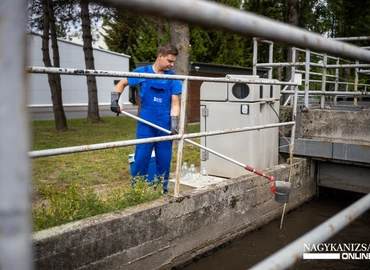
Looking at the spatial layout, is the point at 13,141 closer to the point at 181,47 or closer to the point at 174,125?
the point at 174,125

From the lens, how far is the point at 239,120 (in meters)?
5.17

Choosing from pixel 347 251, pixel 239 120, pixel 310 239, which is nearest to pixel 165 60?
pixel 239 120

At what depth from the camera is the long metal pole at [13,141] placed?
0.43 metres

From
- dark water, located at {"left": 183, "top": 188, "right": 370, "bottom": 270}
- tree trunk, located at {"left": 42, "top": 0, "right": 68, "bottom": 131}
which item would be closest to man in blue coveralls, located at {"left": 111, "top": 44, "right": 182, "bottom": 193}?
dark water, located at {"left": 183, "top": 188, "right": 370, "bottom": 270}

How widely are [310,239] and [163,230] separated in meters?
2.66

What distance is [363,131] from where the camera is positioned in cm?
545

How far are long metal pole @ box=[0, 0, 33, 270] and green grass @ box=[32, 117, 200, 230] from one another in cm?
165

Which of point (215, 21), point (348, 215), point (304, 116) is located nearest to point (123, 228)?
point (348, 215)

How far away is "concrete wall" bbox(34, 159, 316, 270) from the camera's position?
272 cm

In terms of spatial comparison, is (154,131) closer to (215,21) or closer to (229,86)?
(229,86)

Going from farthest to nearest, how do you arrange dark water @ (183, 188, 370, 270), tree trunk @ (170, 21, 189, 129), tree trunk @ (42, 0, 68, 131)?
1. tree trunk @ (42, 0, 68, 131)
2. tree trunk @ (170, 21, 189, 129)
3. dark water @ (183, 188, 370, 270)

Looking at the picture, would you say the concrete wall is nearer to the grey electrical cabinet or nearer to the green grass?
the green grass

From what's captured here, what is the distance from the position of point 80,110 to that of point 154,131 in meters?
22.6

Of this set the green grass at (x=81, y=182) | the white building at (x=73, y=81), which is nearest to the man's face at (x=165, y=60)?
the green grass at (x=81, y=182)
